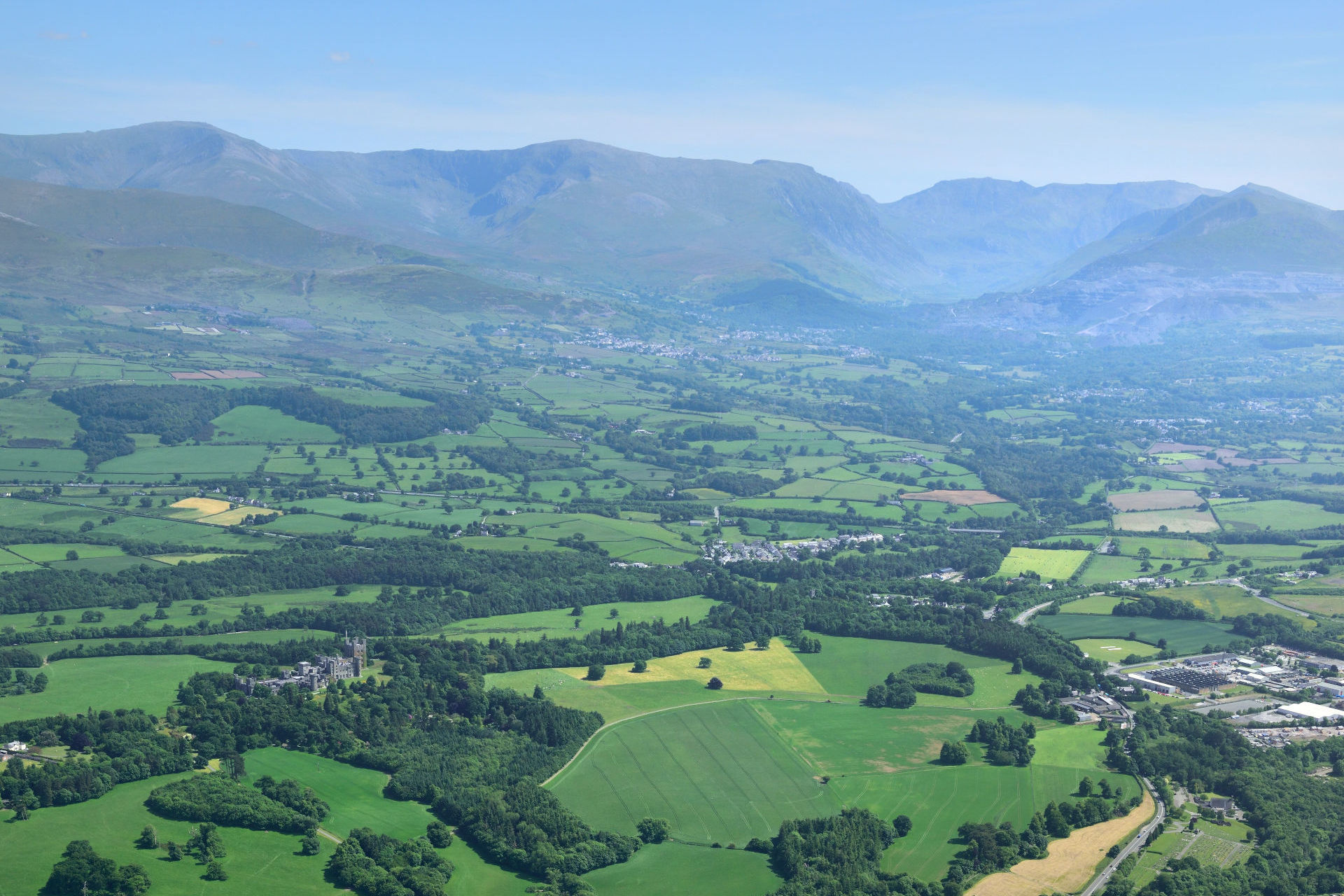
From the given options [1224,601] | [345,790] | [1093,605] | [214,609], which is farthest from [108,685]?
[1224,601]

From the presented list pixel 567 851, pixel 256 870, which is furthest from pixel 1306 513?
pixel 256 870

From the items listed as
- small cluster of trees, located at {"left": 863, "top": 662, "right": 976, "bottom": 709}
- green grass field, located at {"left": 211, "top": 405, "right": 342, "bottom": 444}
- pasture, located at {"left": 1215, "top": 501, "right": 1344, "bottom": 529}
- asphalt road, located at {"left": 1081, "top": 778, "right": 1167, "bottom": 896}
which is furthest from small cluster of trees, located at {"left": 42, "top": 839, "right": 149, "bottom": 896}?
pasture, located at {"left": 1215, "top": 501, "right": 1344, "bottom": 529}

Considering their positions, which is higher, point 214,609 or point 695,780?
point 695,780

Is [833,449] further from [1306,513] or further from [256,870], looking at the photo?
[256,870]

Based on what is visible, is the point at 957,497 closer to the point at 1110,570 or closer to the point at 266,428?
the point at 1110,570

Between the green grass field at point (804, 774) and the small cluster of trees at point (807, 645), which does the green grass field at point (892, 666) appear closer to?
the small cluster of trees at point (807, 645)

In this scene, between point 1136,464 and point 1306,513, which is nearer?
point 1306,513

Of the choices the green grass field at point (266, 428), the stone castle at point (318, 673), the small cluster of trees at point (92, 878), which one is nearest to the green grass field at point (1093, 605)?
the stone castle at point (318, 673)
